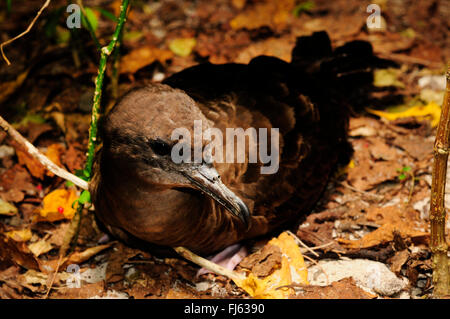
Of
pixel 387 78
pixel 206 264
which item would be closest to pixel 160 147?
pixel 206 264

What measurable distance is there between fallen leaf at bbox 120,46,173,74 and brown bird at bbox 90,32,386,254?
3.41 feet

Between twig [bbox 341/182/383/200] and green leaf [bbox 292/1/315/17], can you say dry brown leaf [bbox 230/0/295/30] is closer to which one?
green leaf [bbox 292/1/315/17]

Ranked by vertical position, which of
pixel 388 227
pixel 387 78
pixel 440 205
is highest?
pixel 387 78

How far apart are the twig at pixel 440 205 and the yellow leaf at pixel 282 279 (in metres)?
0.87

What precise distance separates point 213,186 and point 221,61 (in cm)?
255

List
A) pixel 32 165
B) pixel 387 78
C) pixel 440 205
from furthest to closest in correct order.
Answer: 1. pixel 387 78
2. pixel 32 165
3. pixel 440 205

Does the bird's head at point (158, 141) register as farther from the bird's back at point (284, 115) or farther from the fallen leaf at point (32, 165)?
the fallen leaf at point (32, 165)

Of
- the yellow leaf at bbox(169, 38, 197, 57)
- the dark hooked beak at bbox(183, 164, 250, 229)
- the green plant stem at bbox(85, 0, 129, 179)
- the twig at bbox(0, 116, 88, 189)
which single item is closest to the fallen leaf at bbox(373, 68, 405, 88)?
the yellow leaf at bbox(169, 38, 197, 57)

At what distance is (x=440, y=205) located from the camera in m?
3.26

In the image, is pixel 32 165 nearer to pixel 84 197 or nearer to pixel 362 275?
pixel 84 197

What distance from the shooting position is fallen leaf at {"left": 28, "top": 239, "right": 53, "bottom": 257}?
395 centimetres

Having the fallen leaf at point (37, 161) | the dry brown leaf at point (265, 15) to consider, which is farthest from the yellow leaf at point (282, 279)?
the dry brown leaf at point (265, 15)
